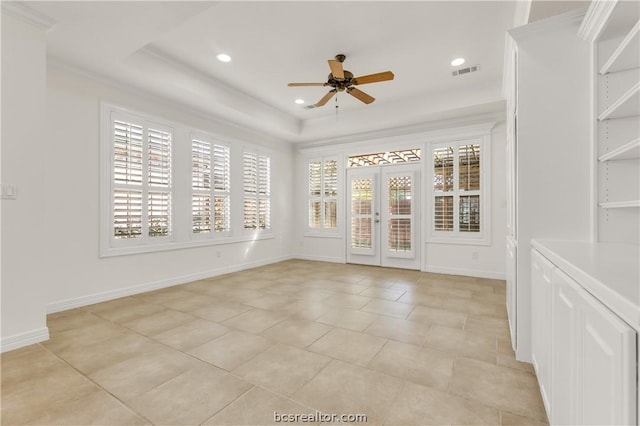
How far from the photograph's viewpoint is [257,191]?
242 inches

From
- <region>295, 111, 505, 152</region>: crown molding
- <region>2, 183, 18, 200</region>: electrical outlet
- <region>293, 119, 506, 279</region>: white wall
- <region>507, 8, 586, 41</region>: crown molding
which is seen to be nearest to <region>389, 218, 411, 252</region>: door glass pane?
<region>293, 119, 506, 279</region>: white wall

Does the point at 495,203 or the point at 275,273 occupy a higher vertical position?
the point at 495,203

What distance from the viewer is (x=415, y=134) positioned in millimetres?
5746

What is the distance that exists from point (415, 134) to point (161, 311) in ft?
16.8

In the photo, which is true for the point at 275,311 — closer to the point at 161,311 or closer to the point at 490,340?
the point at 161,311

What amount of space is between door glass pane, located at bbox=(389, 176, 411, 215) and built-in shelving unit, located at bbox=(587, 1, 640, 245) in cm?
392

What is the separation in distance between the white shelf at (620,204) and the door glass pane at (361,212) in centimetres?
448

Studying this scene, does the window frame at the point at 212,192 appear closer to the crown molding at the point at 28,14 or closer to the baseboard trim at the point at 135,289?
the baseboard trim at the point at 135,289

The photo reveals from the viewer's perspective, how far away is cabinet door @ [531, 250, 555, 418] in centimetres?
151

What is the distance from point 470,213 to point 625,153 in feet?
11.9

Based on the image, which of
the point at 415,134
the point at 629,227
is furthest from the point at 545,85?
the point at 415,134

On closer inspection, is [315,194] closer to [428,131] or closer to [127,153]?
[428,131]

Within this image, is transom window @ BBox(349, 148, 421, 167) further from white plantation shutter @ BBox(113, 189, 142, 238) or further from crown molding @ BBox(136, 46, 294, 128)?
white plantation shutter @ BBox(113, 189, 142, 238)

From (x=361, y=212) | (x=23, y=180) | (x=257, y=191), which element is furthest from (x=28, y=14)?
(x=361, y=212)
